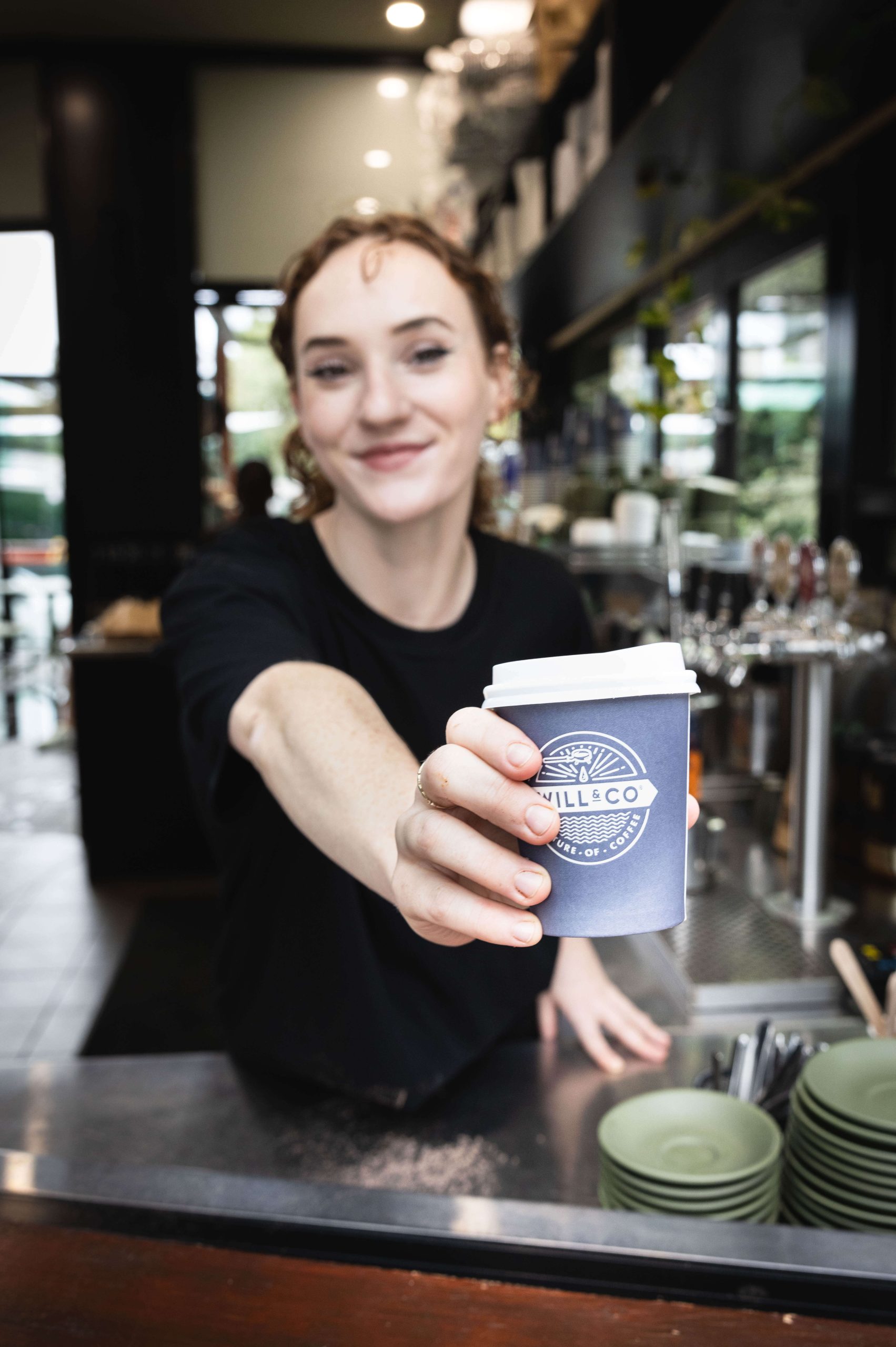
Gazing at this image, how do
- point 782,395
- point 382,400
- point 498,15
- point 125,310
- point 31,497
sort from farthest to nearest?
point 31,497
point 125,310
point 498,15
point 782,395
point 382,400

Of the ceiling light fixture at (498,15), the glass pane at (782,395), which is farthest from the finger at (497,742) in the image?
the ceiling light fixture at (498,15)

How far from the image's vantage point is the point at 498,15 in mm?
3010

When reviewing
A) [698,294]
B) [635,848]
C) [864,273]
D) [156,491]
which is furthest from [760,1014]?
[156,491]

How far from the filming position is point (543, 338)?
4.83m

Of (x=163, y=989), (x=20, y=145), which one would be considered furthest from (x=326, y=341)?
(x=20, y=145)

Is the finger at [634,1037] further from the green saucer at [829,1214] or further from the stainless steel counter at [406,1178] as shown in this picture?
the green saucer at [829,1214]

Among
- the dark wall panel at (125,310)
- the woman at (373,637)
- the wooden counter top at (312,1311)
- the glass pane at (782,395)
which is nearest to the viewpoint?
the wooden counter top at (312,1311)

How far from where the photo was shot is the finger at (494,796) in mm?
517

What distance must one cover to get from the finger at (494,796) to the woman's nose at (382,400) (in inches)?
23.5

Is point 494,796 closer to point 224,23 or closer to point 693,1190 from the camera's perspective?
point 693,1190

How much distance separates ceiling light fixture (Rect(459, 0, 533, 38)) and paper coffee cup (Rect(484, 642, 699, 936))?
306 centimetres

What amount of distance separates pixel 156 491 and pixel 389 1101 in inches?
228

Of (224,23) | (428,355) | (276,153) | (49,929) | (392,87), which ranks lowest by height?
(49,929)

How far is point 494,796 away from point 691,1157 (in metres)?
0.56
